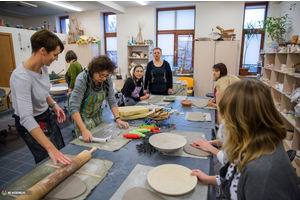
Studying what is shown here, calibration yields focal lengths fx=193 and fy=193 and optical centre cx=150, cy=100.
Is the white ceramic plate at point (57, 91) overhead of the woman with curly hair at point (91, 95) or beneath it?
beneath

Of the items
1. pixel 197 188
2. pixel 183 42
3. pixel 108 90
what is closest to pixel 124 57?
pixel 183 42

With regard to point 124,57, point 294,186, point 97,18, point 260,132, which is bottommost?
point 294,186

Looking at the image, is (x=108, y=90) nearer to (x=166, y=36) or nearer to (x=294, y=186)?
(x=294, y=186)

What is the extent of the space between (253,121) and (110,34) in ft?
22.8

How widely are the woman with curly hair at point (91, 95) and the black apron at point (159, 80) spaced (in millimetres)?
1590

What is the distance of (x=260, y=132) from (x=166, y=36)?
5988 millimetres

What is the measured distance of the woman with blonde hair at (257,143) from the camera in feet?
2.51

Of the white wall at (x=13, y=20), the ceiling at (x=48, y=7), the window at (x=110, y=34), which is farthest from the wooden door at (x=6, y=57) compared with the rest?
the white wall at (x=13, y=20)

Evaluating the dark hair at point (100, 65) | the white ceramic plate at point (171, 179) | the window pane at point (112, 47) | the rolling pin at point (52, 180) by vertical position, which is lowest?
the white ceramic plate at point (171, 179)

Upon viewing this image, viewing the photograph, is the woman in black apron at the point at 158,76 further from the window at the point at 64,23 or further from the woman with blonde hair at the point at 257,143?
the window at the point at 64,23

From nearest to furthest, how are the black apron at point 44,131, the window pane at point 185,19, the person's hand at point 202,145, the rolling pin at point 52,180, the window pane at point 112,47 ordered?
1. the rolling pin at point 52,180
2. the person's hand at point 202,145
3. the black apron at point 44,131
4. the window pane at point 185,19
5. the window pane at point 112,47

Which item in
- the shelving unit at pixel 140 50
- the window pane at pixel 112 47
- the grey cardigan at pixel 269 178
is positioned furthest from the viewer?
the window pane at pixel 112 47

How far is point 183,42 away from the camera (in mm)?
6242

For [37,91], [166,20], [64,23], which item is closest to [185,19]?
[166,20]
